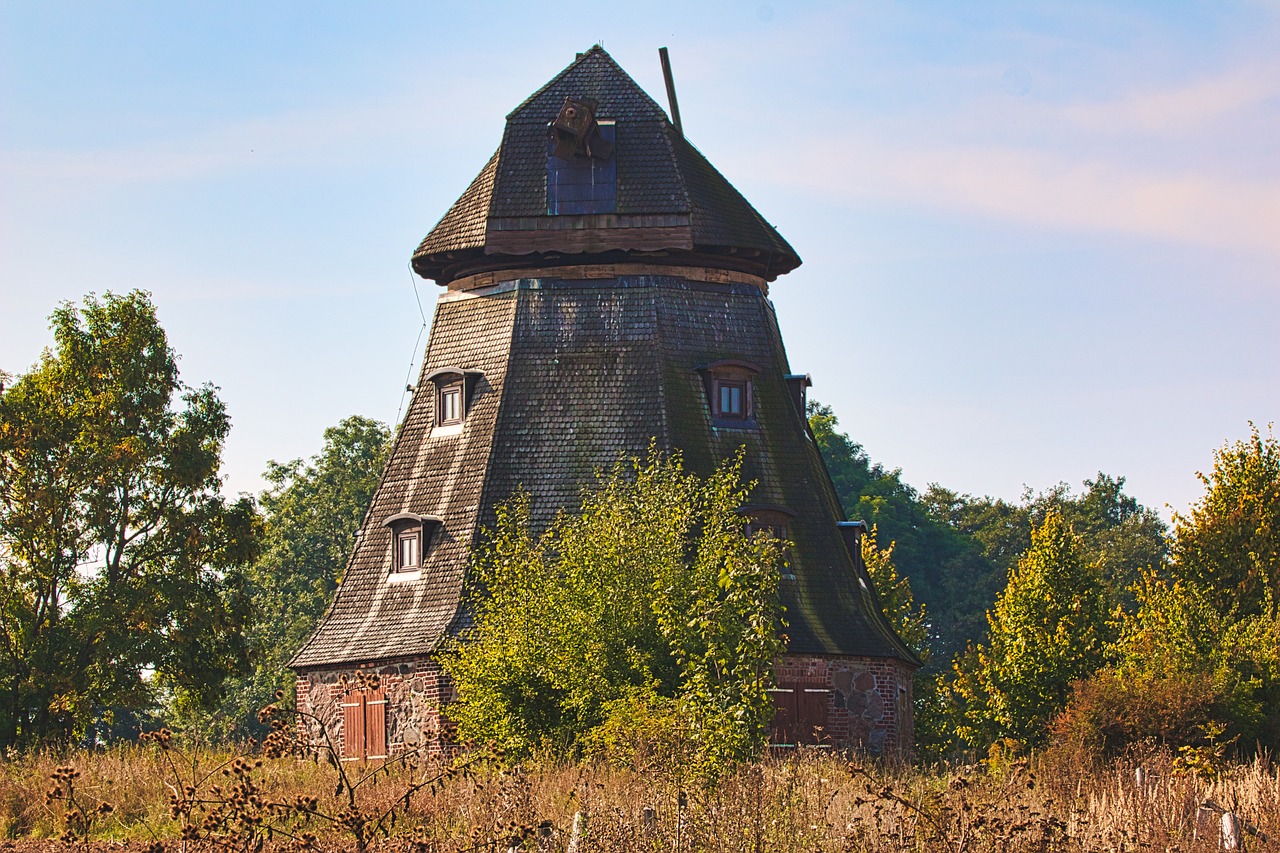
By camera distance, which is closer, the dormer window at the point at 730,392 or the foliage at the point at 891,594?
the dormer window at the point at 730,392

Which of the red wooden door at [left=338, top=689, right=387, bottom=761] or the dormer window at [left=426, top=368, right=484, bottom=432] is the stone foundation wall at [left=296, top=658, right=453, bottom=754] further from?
the dormer window at [left=426, top=368, right=484, bottom=432]

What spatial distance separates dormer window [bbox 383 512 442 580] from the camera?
33812 millimetres

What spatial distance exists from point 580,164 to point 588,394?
167 inches

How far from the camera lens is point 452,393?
35.5 metres

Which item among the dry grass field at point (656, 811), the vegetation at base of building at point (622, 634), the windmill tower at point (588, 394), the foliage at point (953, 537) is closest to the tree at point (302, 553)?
the foliage at point (953, 537)

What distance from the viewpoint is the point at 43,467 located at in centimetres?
3447

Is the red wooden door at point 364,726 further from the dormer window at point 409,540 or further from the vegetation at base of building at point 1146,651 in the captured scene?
the vegetation at base of building at point 1146,651

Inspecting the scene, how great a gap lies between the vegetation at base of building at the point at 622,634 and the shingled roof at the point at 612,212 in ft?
19.9

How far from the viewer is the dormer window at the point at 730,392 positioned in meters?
34.8

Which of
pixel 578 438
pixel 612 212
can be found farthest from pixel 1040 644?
pixel 612 212

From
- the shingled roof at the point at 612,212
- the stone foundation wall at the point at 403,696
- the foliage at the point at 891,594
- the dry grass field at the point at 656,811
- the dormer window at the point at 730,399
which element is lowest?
the dry grass field at the point at 656,811

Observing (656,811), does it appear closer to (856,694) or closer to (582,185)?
(856,694)

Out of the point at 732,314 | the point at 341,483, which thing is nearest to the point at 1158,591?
the point at 732,314

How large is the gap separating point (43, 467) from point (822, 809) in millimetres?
21065
